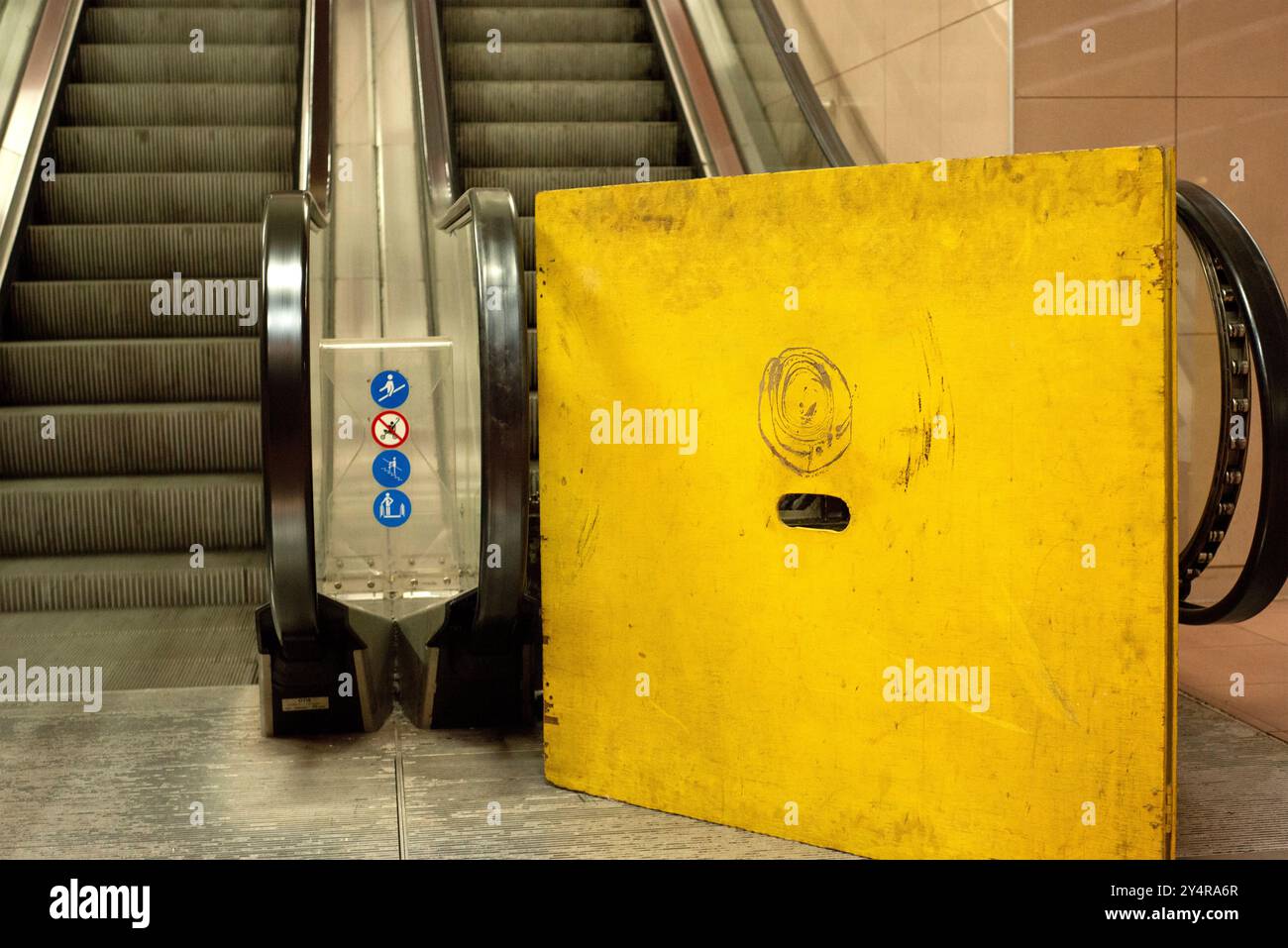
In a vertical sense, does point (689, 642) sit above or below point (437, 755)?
above

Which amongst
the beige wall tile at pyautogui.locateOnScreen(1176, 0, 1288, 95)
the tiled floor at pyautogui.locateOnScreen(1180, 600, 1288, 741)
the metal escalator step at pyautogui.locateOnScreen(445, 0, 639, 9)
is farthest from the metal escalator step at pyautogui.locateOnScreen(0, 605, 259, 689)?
the metal escalator step at pyautogui.locateOnScreen(445, 0, 639, 9)

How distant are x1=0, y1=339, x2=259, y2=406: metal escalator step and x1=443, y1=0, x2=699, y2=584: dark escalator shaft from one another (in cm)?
124

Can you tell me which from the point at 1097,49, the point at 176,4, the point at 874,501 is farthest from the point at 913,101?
the point at 176,4

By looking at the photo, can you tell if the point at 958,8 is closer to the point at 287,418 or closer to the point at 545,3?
the point at 545,3

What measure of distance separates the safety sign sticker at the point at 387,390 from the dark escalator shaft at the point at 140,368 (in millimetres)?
937

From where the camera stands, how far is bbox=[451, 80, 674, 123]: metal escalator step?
648 cm

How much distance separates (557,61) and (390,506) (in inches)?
157

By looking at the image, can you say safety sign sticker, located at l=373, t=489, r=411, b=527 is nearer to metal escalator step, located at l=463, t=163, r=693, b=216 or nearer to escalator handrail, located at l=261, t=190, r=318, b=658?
escalator handrail, located at l=261, t=190, r=318, b=658

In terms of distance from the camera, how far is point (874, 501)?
8.30 ft

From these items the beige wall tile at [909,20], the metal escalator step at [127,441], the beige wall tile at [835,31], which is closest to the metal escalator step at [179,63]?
the metal escalator step at [127,441]
